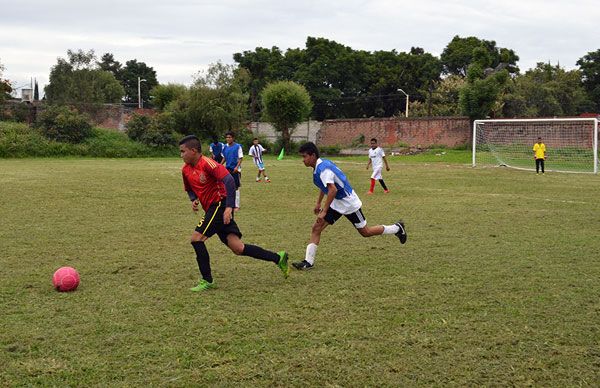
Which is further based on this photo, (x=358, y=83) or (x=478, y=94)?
(x=358, y=83)

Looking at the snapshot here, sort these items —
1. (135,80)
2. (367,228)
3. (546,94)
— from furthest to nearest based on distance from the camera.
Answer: (135,80)
(546,94)
(367,228)

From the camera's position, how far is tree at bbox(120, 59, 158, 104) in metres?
91.4

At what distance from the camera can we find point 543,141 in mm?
33250

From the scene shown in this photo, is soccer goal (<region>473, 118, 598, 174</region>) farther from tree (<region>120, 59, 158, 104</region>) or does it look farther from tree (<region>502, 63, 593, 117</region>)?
tree (<region>120, 59, 158, 104</region>)

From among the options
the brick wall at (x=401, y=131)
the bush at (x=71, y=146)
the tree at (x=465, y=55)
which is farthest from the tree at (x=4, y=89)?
the tree at (x=465, y=55)

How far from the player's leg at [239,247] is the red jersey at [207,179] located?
1.16 feet

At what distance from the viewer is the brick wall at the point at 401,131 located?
4447cm

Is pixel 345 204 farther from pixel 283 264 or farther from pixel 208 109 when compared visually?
pixel 208 109

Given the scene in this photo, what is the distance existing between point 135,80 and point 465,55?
49.2 metres

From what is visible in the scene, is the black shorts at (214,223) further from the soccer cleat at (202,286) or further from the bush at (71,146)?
the bush at (71,146)

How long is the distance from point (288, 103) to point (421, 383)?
4345cm

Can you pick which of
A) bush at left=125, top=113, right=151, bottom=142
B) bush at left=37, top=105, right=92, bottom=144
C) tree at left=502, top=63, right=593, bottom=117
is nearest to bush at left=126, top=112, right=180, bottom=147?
bush at left=125, top=113, right=151, bottom=142

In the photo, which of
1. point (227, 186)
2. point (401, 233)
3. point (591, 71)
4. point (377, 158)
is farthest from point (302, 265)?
point (591, 71)

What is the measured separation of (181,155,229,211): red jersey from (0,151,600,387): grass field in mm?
1024
